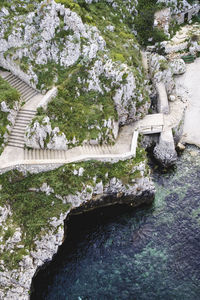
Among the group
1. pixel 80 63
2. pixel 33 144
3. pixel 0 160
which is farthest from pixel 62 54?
pixel 0 160

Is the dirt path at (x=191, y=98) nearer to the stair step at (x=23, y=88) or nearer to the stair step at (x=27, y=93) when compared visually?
the stair step at (x=27, y=93)

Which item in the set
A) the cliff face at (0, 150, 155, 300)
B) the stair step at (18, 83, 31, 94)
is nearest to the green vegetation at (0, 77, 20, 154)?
the stair step at (18, 83, 31, 94)

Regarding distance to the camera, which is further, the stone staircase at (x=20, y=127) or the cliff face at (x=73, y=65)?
the cliff face at (x=73, y=65)

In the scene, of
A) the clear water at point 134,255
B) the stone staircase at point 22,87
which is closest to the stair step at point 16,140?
the stone staircase at point 22,87

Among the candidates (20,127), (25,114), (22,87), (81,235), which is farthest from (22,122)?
(81,235)

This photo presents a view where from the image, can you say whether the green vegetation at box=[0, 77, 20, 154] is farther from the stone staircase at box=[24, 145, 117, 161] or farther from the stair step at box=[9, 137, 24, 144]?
the stone staircase at box=[24, 145, 117, 161]

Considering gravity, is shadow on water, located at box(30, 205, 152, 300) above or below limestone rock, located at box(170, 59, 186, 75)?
below

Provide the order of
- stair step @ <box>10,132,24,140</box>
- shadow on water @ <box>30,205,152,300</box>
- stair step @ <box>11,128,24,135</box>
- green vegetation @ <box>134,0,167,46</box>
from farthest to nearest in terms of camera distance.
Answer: green vegetation @ <box>134,0,167,46</box> → stair step @ <box>11,128,24,135</box> → stair step @ <box>10,132,24,140</box> → shadow on water @ <box>30,205,152,300</box>
